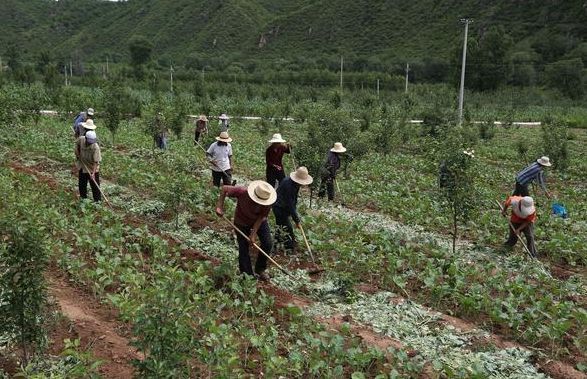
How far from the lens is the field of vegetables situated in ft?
17.2

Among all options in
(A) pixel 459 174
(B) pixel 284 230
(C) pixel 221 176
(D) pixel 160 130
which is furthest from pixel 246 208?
(D) pixel 160 130

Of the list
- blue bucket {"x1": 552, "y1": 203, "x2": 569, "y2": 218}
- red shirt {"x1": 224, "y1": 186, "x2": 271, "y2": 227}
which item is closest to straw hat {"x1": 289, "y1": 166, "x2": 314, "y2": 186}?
red shirt {"x1": 224, "y1": 186, "x2": 271, "y2": 227}

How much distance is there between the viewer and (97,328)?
5.97 metres

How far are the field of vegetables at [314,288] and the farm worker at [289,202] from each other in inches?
13.2

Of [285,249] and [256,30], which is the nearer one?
[285,249]

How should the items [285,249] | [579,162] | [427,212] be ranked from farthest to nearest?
1. [579,162]
2. [427,212]
3. [285,249]

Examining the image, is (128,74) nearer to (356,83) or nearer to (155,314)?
(356,83)

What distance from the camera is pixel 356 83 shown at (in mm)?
58750

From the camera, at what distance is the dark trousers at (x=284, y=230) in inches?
338

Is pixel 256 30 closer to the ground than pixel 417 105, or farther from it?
farther from it

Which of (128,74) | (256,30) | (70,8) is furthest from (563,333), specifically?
(70,8)

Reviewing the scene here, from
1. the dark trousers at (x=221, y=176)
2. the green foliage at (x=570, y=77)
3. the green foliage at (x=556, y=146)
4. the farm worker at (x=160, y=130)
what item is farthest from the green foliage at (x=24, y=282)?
the green foliage at (x=570, y=77)

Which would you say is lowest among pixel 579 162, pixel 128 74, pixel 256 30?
pixel 579 162

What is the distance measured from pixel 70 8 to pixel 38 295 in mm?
113318
